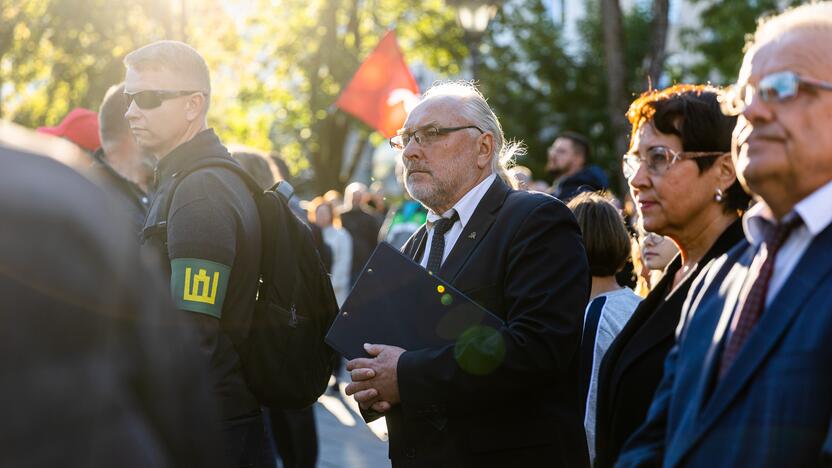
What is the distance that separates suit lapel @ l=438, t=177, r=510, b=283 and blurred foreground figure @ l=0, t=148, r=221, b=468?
97.6 inches

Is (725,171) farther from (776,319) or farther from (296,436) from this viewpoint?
(296,436)

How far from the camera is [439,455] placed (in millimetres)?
3648

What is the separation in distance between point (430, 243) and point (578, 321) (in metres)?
0.68

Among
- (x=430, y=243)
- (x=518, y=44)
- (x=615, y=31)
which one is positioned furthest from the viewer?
(x=518, y=44)

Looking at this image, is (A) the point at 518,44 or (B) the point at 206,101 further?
(A) the point at 518,44

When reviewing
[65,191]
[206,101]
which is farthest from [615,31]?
[65,191]

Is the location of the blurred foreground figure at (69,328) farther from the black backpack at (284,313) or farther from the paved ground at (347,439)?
the paved ground at (347,439)

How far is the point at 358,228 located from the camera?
15.2 m

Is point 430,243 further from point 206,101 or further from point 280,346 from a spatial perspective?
point 206,101

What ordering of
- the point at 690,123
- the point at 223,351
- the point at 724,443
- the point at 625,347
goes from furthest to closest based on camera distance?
the point at 223,351 < the point at 690,123 < the point at 625,347 < the point at 724,443

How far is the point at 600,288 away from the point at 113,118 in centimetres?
280

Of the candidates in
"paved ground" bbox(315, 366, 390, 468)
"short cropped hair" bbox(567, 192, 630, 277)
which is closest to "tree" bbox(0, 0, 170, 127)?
"paved ground" bbox(315, 366, 390, 468)

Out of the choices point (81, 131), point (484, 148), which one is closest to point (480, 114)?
point (484, 148)

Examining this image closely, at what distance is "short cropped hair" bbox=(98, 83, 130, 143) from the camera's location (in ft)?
19.6
